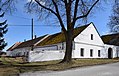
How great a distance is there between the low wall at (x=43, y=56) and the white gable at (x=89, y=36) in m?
6.11

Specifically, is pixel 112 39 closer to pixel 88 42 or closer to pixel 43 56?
pixel 88 42

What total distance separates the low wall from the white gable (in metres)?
6.11

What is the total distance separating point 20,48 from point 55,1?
4647cm

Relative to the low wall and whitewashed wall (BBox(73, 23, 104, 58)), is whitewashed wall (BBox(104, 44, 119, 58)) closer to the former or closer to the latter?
whitewashed wall (BBox(73, 23, 104, 58))

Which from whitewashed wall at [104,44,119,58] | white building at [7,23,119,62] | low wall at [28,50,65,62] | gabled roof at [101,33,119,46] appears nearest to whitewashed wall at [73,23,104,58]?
white building at [7,23,119,62]

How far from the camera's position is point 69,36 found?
86.2ft

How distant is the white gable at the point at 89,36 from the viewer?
4617 cm

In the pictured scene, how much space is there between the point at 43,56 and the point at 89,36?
13.1 m

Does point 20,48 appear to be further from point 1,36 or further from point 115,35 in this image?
point 115,35

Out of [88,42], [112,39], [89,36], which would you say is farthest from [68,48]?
[112,39]

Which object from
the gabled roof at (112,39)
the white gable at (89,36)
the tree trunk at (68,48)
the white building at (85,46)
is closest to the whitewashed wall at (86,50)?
the white building at (85,46)

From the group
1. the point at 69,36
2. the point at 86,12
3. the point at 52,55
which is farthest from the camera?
the point at 52,55

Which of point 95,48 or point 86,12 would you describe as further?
point 95,48

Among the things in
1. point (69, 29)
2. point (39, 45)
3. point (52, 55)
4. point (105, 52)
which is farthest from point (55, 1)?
point (39, 45)
